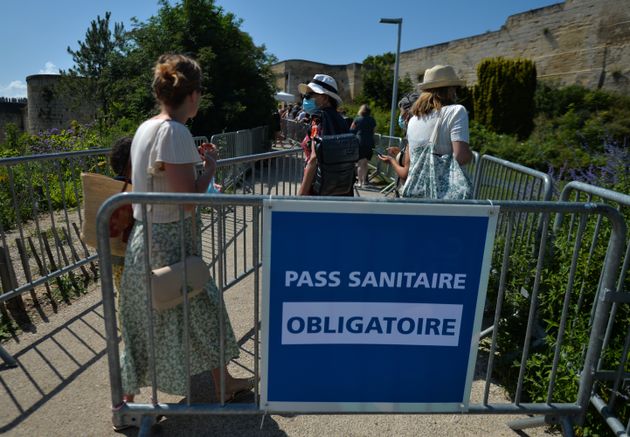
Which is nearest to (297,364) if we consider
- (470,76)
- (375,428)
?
(375,428)

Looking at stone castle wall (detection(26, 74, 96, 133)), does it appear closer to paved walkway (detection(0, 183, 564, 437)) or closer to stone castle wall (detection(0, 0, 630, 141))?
stone castle wall (detection(0, 0, 630, 141))

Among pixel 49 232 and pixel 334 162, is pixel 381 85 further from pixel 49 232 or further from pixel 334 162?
pixel 334 162

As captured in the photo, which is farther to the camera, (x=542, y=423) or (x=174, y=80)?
(x=542, y=423)

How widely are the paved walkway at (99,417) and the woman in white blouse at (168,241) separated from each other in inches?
11.0

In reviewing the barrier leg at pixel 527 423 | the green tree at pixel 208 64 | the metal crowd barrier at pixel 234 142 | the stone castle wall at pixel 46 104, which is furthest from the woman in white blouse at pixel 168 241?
the stone castle wall at pixel 46 104

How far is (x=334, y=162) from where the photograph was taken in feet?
11.5

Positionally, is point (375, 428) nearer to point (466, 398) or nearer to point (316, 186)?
point (466, 398)

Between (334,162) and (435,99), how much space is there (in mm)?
877

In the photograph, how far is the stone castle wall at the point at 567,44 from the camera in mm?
22594

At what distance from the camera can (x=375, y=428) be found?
263cm

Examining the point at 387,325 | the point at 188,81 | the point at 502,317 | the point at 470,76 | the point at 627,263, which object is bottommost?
the point at 502,317

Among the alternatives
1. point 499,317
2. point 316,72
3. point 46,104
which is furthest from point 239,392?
point 316,72

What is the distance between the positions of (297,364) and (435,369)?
0.68 metres

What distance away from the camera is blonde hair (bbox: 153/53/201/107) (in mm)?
2221
